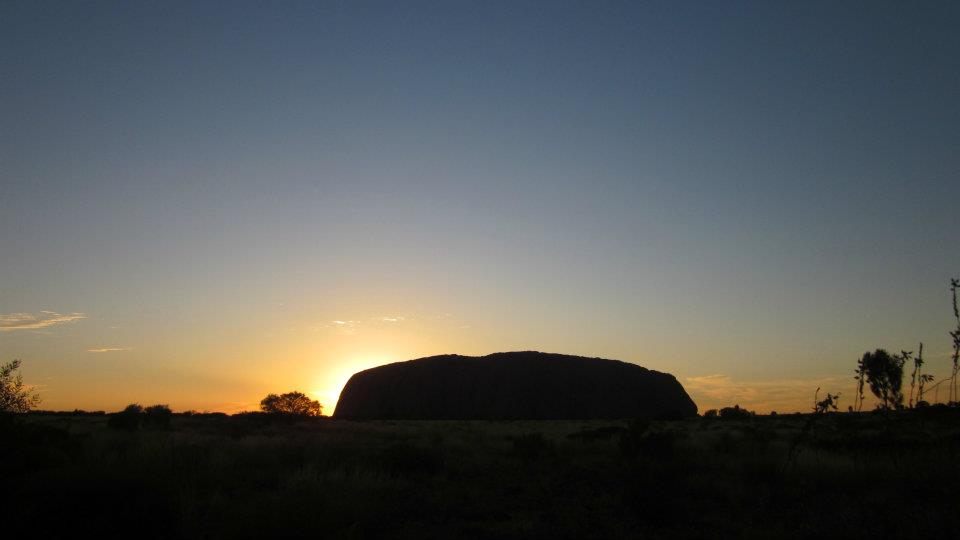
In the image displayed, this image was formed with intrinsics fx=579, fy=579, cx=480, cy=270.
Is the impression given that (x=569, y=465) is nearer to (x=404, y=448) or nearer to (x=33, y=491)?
(x=404, y=448)

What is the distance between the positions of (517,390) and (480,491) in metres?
80.0

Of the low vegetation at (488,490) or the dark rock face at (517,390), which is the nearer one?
the low vegetation at (488,490)

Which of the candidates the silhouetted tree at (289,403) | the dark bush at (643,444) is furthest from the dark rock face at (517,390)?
the dark bush at (643,444)

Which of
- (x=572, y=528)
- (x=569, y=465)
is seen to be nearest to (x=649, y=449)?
(x=569, y=465)

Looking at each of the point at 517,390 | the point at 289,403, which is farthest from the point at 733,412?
the point at 289,403

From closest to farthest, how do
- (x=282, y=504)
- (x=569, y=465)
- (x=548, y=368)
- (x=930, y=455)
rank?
(x=282, y=504) → (x=930, y=455) → (x=569, y=465) → (x=548, y=368)

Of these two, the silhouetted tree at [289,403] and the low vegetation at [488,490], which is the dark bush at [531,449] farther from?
the silhouetted tree at [289,403]

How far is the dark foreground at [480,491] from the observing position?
279 inches

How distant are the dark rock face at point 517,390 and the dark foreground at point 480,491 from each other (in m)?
A: 71.0

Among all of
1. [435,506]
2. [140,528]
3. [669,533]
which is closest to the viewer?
[140,528]

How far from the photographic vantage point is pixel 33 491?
7.03 meters

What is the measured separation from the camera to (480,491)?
11328 mm

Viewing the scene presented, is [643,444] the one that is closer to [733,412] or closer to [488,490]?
[488,490]

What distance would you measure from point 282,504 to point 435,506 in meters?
3.11
